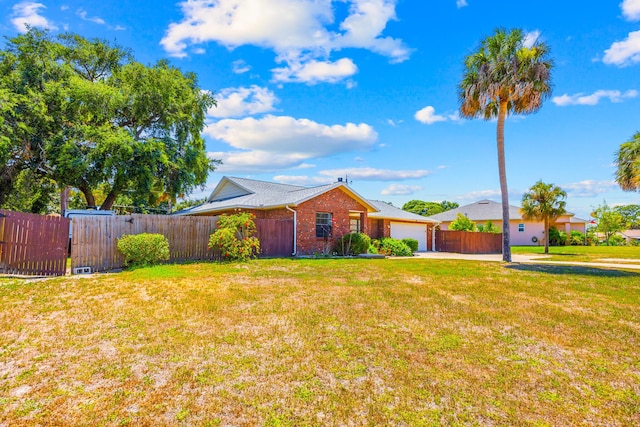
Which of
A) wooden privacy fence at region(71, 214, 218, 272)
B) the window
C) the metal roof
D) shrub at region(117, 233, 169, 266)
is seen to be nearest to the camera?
wooden privacy fence at region(71, 214, 218, 272)

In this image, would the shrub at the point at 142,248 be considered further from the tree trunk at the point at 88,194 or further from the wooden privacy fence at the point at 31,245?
the tree trunk at the point at 88,194

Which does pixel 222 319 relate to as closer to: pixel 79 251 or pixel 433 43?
pixel 79 251

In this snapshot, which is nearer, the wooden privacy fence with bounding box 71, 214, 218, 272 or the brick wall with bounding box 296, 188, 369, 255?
the wooden privacy fence with bounding box 71, 214, 218, 272

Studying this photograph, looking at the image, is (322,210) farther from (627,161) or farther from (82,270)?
(627,161)

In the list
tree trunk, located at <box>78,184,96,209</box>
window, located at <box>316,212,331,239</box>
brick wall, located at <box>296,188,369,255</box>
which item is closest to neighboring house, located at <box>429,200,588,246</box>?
brick wall, located at <box>296,188,369,255</box>

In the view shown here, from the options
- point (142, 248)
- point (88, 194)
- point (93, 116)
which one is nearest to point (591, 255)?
point (142, 248)

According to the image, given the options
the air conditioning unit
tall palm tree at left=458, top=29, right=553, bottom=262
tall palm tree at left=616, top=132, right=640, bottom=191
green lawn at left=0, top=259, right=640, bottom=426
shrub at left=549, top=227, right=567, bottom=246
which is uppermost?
tall palm tree at left=458, top=29, right=553, bottom=262

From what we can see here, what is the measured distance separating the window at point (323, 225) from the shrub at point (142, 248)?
7.81 meters

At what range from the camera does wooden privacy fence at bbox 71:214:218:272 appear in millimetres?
10977

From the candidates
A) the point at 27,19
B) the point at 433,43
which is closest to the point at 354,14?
the point at 433,43

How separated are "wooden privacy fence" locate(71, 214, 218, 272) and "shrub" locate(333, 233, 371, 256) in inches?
262

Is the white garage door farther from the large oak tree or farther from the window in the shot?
the large oak tree

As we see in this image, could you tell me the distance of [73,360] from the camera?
13.5 feet

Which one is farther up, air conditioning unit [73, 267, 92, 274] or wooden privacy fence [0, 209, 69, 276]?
wooden privacy fence [0, 209, 69, 276]
